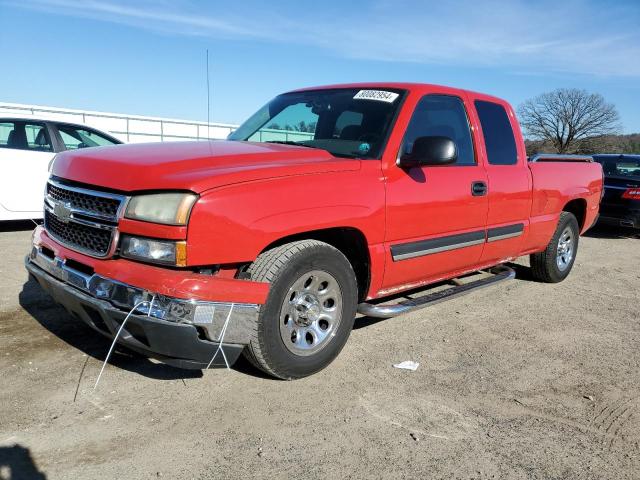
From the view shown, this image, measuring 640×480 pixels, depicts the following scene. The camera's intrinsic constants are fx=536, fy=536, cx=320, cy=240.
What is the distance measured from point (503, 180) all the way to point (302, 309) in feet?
7.97

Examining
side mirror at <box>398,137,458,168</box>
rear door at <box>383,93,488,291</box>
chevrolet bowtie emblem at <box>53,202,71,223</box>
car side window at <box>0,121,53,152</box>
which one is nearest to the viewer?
chevrolet bowtie emblem at <box>53,202,71,223</box>

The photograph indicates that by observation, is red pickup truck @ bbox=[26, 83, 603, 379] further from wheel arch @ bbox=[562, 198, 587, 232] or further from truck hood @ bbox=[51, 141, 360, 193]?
wheel arch @ bbox=[562, 198, 587, 232]

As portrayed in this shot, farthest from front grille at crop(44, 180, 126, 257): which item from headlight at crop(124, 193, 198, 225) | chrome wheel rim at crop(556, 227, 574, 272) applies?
chrome wheel rim at crop(556, 227, 574, 272)

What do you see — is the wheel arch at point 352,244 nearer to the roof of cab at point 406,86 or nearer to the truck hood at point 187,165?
the truck hood at point 187,165

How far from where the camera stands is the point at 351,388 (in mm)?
3312

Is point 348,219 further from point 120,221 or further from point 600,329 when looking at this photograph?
point 600,329

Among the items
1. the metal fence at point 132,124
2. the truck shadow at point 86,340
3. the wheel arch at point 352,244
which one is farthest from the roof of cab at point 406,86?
the metal fence at point 132,124

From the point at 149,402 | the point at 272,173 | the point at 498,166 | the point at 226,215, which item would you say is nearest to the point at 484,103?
the point at 498,166

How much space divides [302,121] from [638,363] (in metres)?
3.17

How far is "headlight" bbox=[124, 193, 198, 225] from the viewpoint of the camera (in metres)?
2.70

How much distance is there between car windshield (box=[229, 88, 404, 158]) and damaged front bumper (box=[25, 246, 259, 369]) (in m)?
1.55

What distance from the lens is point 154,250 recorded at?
2764mm

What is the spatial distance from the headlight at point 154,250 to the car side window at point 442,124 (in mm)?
1800

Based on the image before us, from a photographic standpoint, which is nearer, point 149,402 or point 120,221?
point 120,221
